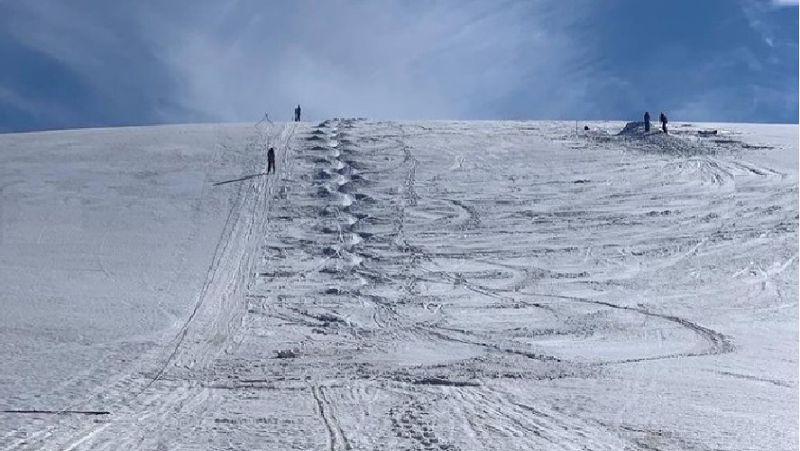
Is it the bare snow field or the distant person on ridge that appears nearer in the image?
the bare snow field

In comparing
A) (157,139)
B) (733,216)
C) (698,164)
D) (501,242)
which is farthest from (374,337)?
(157,139)

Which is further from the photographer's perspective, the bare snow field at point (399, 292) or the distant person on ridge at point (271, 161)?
the distant person on ridge at point (271, 161)

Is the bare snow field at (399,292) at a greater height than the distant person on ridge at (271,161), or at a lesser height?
lesser

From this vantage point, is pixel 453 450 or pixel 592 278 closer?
pixel 453 450

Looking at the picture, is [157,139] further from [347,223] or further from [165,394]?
[165,394]

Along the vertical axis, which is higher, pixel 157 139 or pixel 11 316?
pixel 157 139

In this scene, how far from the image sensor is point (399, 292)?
614 inches

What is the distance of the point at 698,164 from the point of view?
1037 inches

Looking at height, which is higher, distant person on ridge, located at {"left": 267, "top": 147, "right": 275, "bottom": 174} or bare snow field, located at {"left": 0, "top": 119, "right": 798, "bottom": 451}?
distant person on ridge, located at {"left": 267, "top": 147, "right": 275, "bottom": 174}

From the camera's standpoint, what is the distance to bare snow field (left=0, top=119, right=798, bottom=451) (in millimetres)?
8562

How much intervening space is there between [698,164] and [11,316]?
19464 millimetres

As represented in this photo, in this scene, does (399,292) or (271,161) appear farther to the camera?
(271,161)

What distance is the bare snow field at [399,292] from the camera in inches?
337

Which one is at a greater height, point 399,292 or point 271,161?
point 271,161
